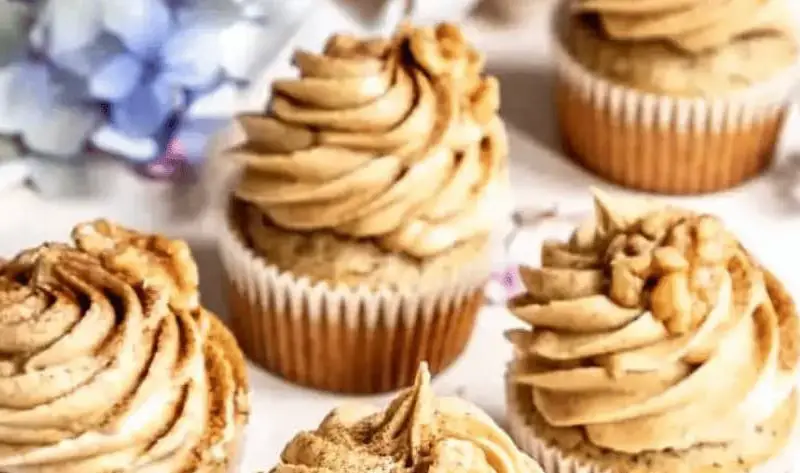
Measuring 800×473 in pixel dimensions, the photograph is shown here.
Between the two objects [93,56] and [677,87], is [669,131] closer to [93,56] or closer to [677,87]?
[677,87]

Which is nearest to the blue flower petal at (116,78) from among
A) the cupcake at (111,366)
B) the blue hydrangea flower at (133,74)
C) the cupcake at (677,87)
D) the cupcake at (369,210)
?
the blue hydrangea flower at (133,74)

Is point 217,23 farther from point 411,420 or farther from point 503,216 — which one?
point 411,420

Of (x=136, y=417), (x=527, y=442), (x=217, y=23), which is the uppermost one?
(x=217, y=23)

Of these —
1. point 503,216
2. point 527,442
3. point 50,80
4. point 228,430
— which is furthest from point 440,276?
point 50,80

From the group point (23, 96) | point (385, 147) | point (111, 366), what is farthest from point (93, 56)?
point (111, 366)

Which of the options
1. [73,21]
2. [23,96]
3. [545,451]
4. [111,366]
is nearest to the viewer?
[111,366]

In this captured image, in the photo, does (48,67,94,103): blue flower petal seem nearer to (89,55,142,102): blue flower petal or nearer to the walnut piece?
(89,55,142,102): blue flower petal
